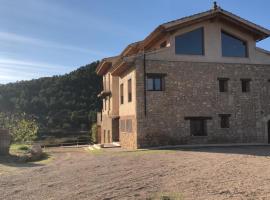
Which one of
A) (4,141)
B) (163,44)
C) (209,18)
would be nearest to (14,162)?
(4,141)

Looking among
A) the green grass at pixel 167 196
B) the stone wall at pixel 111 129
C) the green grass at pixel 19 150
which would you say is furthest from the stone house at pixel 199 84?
the green grass at pixel 167 196

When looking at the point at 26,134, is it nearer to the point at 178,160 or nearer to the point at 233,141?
the point at 233,141

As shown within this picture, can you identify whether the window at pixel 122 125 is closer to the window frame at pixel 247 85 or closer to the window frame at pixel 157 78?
the window frame at pixel 157 78

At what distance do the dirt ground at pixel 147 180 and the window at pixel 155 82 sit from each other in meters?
7.31

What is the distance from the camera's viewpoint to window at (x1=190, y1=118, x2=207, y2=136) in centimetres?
2217

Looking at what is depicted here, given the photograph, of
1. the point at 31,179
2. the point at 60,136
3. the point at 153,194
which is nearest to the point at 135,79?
the point at 31,179

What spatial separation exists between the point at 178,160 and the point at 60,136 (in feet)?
144

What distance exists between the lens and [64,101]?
59.1 metres

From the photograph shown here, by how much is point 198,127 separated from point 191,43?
553 cm

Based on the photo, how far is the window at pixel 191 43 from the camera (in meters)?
22.2

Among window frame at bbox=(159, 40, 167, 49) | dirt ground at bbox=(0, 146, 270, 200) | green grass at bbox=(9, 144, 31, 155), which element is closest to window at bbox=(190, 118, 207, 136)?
window frame at bbox=(159, 40, 167, 49)

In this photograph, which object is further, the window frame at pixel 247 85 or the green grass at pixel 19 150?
the window frame at pixel 247 85

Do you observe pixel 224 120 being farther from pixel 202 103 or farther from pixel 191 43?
pixel 191 43

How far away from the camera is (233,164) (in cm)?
1334
